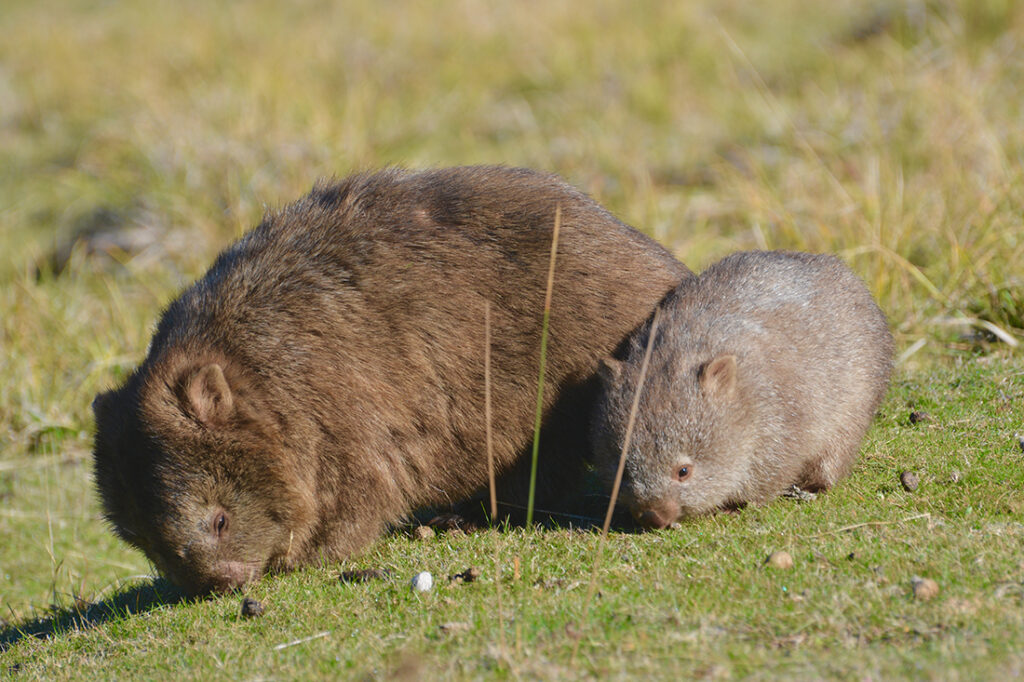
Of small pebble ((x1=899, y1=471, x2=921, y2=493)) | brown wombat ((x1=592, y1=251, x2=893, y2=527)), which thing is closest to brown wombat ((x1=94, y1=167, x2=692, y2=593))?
brown wombat ((x1=592, y1=251, x2=893, y2=527))

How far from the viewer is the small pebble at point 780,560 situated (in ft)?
13.3

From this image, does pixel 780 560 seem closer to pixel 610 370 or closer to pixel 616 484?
pixel 616 484

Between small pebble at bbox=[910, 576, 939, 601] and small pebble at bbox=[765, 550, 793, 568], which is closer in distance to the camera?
small pebble at bbox=[910, 576, 939, 601]

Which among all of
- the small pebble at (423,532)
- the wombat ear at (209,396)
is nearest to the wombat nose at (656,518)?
the small pebble at (423,532)

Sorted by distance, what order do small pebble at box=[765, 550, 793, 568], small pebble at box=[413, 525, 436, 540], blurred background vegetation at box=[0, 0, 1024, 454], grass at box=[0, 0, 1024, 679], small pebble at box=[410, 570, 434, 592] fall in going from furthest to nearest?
blurred background vegetation at box=[0, 0, 1024, 454], small pebble at box=[413, 525, 436, 540], small pebble at box=[410, 570, 434, 592], small pebble at box=[765, 550, 793, 568], grass at box=[0, 0, 1024, 679]

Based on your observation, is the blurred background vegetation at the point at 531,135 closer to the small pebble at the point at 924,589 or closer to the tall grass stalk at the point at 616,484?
the tall grass stalk at the point at 616,484

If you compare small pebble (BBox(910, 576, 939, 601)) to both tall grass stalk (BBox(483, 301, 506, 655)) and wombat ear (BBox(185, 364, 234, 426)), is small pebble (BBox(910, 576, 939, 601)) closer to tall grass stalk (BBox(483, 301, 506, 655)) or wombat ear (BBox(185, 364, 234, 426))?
tall grass stalk (BBox(483, 301, 506, 655))

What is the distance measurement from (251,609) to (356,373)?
1111 mm

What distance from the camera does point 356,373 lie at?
481 cm

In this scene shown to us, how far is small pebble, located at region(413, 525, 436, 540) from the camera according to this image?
510 centimetres

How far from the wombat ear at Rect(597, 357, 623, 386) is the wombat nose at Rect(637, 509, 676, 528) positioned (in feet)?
1.96

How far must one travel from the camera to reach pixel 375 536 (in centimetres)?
489

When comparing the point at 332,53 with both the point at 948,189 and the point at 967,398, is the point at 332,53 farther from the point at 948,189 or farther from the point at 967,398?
the point at 967,398

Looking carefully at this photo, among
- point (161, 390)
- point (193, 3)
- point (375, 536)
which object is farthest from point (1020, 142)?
point (193, 3)
